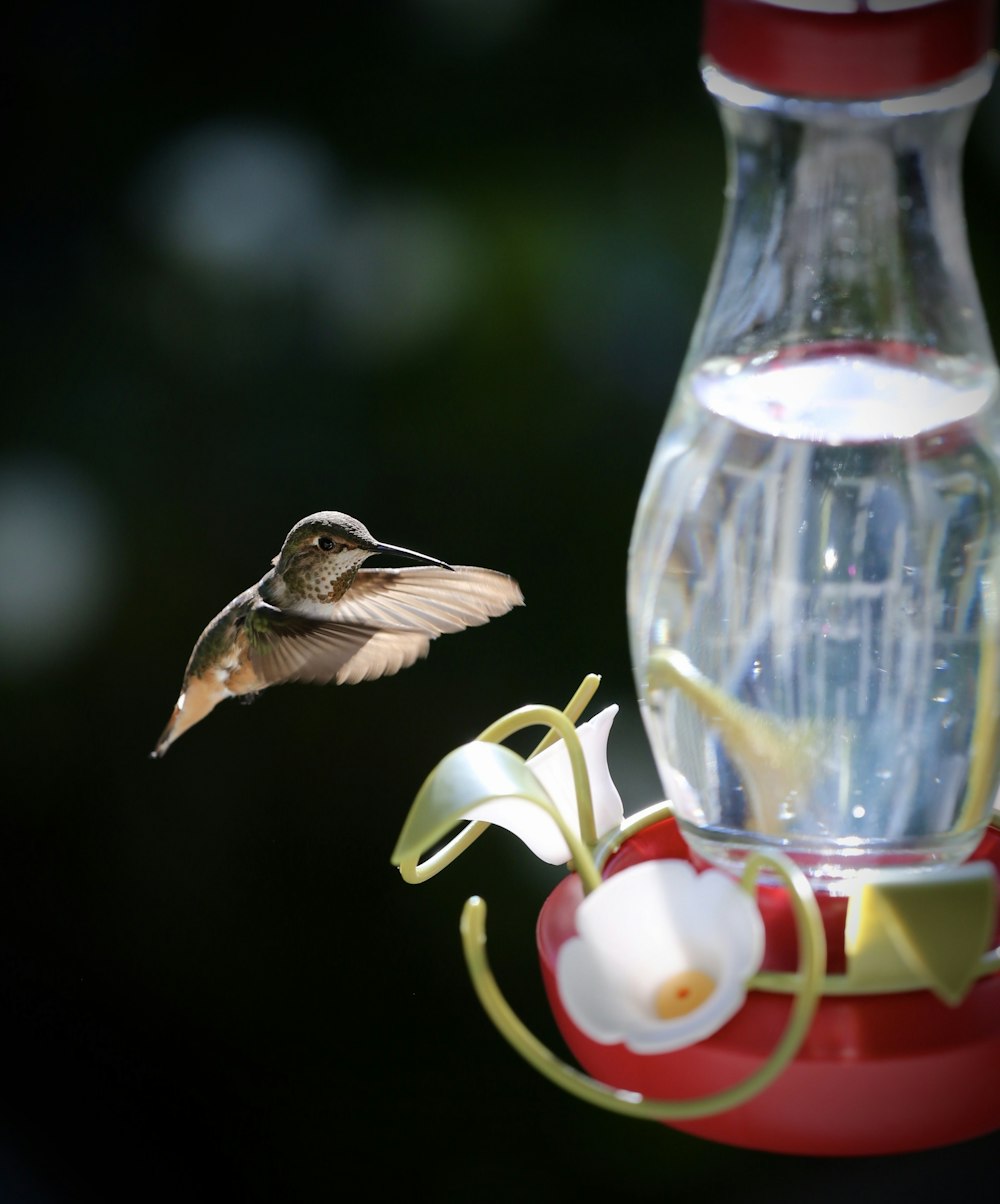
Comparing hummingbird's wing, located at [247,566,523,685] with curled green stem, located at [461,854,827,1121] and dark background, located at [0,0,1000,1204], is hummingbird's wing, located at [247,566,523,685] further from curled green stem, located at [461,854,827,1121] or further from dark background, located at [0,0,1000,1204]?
dark background, located at [0,0,1000,1204]

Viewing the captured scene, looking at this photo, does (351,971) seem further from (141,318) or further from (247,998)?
(141,318)

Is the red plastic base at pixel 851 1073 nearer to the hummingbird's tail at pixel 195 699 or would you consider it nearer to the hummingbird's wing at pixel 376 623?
the hummingbird's wing at pixel 376 623

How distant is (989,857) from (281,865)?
2.38m

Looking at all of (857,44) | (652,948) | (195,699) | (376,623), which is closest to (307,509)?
(195,699)

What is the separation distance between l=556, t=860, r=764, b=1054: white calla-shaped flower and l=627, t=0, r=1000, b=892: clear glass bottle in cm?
16

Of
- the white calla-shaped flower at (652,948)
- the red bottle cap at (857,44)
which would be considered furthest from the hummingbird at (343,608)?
the red bottle cap at (857,44)

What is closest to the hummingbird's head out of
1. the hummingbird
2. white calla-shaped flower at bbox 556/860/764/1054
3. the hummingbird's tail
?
the hummingbird

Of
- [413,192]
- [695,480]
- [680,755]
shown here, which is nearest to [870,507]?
[695,480]

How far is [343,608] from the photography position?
6.86 ft

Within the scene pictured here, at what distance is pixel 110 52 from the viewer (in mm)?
3463

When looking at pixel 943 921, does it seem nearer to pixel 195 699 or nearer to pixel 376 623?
pixel 376 623

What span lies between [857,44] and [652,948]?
1.92 feet

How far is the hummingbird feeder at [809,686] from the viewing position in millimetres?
1189

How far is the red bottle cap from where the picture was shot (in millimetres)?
1147
